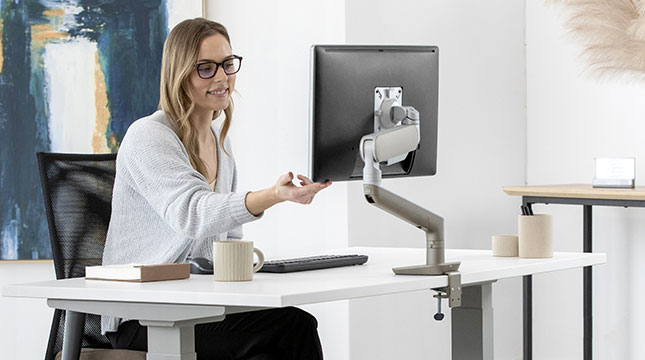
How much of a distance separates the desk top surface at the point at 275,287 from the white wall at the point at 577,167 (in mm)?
1653

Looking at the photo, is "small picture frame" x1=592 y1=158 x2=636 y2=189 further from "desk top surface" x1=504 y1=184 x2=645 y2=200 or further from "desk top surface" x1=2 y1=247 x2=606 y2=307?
"desk top surface" x1=2 y1=247 x2=606 y2=307

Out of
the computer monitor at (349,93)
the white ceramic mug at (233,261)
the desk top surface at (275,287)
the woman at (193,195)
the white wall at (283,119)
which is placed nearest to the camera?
the desk top surface at (275,287)

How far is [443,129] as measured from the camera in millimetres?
3703

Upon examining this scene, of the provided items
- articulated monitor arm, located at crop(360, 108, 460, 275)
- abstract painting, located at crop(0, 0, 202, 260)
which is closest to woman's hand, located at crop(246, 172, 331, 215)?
articulated monitor arm, located at crop(360, 108, 460, 275)

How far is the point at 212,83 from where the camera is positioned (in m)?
2.31

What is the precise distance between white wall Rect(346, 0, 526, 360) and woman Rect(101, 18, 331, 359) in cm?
103

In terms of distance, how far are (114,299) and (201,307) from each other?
6.7 inches

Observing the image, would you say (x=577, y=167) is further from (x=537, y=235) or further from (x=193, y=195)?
(x=193, y=195)

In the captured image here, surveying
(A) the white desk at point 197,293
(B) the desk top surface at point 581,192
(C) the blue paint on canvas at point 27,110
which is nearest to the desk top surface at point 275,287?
(A) the white desk at point 197,293

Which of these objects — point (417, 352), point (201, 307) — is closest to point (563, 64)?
point (417, 352)

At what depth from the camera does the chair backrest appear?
218cm

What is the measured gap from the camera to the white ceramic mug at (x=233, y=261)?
1.75 m

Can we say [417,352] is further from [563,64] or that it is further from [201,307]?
[201,307]

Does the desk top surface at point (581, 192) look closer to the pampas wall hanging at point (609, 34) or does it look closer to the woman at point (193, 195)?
the pampas wall hanging at point (609, 34)
